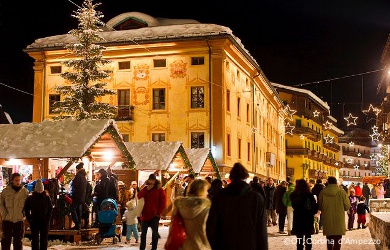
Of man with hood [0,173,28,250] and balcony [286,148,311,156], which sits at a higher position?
balcony [286,148,311,156]

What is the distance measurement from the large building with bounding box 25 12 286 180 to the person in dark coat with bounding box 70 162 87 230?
2273 centimetres

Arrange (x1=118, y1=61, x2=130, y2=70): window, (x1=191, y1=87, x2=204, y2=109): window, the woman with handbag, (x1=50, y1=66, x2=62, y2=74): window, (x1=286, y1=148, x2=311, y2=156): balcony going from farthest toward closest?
(x1=286, y1=148, x2=311, y2=156): balcony < (x1=50, y1=66, x2=62, y2=74): window < (x1=118, y1=61, x2=130, y2=70): window < (x1=191, y1=87, x2=204, y2=109): window < the woman with handbag

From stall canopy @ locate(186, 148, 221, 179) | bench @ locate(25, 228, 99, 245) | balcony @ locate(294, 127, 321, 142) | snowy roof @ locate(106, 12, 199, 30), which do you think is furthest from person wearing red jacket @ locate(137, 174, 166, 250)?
balcony @ locate(294, 127, 321, 142)

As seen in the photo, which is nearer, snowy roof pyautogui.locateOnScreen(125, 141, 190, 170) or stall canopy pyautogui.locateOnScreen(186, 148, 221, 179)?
snowy roof pyautogui.locateOnScreen(125, 141, 190, 170)

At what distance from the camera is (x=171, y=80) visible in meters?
40.9

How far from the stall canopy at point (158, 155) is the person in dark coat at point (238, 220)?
57.2 ft

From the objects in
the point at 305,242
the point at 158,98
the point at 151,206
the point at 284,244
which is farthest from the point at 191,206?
the point at 158,98

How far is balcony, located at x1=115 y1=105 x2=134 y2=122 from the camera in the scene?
4162cm

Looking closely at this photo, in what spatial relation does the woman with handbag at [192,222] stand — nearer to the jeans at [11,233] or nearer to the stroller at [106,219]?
the jeans at [11,233]

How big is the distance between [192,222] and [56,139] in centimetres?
1145

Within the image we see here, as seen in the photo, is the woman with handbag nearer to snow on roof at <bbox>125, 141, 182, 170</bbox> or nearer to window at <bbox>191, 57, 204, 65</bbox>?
snow on roof at <bbox>125, 141, 182, 170</bbox>

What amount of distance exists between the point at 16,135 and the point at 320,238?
10047 millimetres

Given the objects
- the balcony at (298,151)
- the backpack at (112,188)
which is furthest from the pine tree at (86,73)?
the balcony at (298,151)

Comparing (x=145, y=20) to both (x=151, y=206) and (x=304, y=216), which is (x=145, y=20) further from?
(x=304, y=216)
